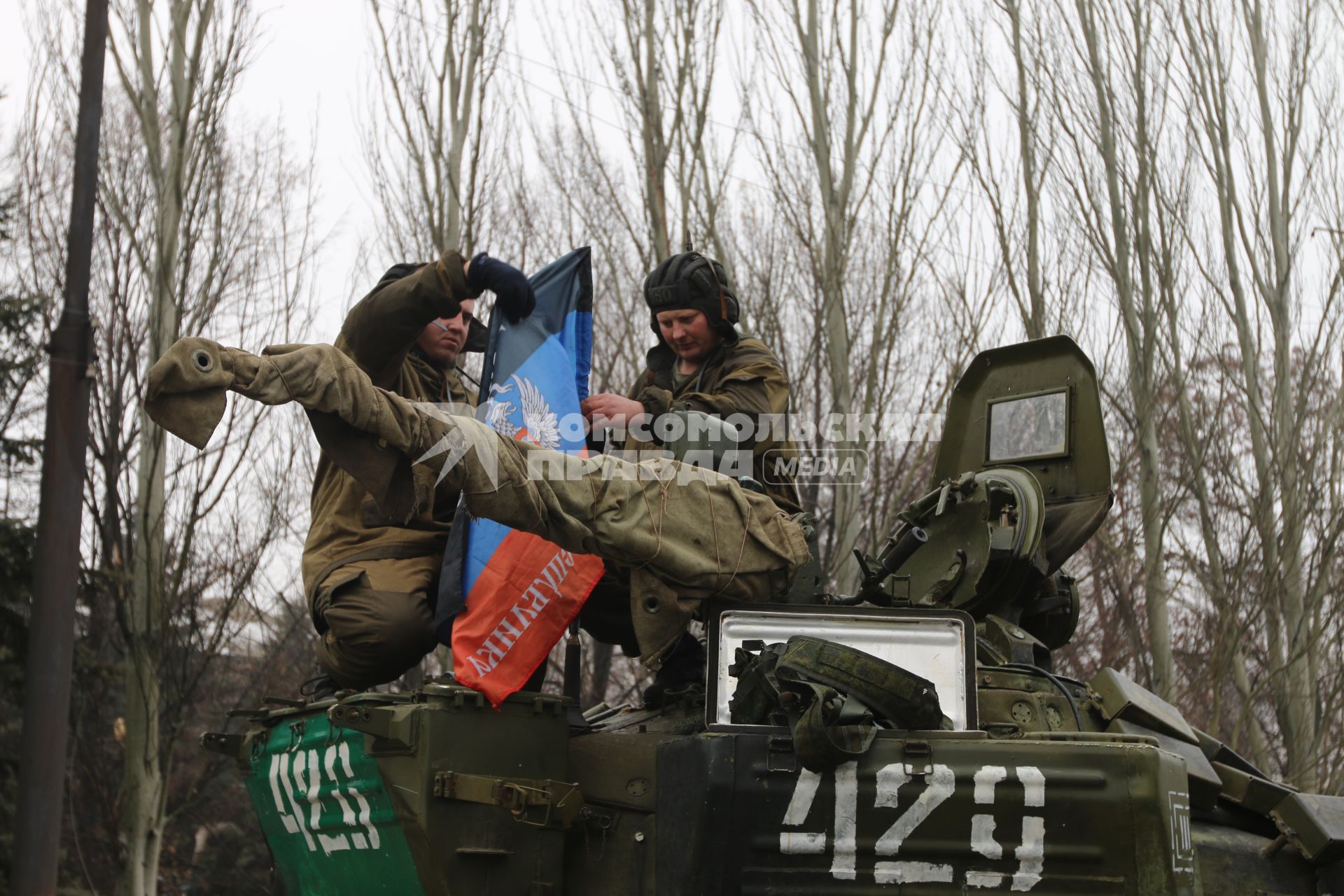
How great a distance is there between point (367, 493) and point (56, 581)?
2.35 m

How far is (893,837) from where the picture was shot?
3578 millimetres

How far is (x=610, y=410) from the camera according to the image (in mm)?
5379

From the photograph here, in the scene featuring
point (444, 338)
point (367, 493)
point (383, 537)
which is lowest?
point (383, 537)

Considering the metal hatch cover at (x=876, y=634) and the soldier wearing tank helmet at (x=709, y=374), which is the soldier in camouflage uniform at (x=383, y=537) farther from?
the metal hatch cover at (x=876, y=634)

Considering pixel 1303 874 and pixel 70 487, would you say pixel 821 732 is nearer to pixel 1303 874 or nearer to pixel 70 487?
pixel 1303 874

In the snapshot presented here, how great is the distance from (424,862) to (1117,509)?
37.5ft

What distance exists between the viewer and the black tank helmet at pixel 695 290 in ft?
17.5

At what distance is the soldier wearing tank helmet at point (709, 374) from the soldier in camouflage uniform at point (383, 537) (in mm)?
491

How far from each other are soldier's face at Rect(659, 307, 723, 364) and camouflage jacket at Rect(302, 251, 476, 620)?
2.33ft

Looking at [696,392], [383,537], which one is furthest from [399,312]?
[696,392]

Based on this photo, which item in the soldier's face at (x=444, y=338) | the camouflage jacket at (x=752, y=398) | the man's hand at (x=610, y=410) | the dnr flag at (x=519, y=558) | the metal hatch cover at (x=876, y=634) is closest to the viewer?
the metal hatch cover at (x=876, y=634)

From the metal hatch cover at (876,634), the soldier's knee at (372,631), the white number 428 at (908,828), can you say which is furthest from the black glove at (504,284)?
the white number 428 at (908,828)

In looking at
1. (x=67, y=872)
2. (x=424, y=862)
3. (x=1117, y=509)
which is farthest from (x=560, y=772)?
(x=67, y=872)

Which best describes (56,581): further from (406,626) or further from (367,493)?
(406,626)
